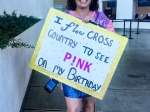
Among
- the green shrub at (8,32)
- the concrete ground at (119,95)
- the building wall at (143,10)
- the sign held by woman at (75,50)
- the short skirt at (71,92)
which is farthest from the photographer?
the building wall at (143,10)

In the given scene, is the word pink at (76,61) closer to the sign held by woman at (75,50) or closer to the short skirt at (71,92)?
the sign held by woman at (75,50)

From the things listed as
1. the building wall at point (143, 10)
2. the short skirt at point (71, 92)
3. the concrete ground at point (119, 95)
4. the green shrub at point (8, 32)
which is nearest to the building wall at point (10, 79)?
the green shrub at point (8, 32)

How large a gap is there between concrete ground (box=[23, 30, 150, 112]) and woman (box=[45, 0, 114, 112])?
2014mm

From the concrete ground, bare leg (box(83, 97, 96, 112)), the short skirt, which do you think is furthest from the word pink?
the concrete ground

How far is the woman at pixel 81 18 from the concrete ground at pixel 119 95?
2014mm

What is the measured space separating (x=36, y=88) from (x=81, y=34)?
3.70m

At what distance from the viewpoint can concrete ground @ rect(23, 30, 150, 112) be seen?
6109 mm

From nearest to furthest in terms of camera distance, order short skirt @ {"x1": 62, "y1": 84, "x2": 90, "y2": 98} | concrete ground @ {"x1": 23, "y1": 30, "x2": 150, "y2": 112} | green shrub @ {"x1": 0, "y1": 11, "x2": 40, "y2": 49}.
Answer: short skirt @ {"x1": 62, "y1": 84, "x2": 90, "y2": 98} → green shrub @ {"x1": 0, "y1": 11, "x2": 40, "y2": 49} → concrete ground @ {"x1": 23, "y1": 30, "x2": 150, "y2": 112}

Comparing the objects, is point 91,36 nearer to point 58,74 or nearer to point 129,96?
point 58,74

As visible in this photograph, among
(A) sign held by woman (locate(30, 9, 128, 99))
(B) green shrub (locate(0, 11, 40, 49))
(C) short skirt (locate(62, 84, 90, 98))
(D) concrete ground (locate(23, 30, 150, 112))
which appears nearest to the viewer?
(A) sign held by woman (locate(30, 9, 128, 99))

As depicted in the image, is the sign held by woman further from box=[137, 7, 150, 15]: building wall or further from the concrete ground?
box=[137, 7, 150, 15]: building wall

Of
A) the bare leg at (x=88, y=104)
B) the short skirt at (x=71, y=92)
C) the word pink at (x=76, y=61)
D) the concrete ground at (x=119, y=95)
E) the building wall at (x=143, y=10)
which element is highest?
the word pink at (x=76, y=61)

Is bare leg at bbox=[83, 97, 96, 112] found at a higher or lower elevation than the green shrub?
lower

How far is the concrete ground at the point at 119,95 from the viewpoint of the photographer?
20.0 feet
